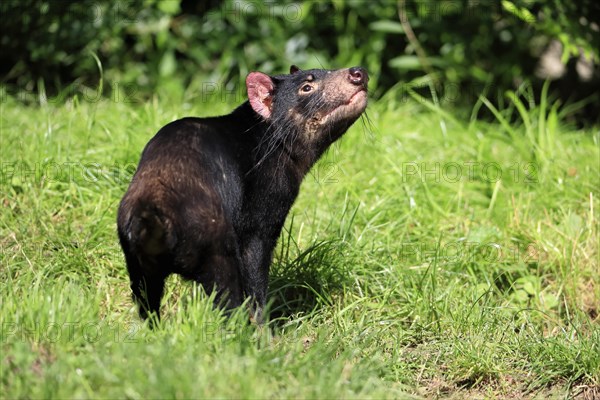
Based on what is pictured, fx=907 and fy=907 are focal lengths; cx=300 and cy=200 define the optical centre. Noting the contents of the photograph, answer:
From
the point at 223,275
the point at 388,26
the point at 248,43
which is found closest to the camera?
the point at 223,275

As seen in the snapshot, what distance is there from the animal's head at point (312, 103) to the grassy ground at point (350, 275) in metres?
0.76

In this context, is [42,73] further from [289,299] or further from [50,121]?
[289,299]

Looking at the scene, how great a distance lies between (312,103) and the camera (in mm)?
4266

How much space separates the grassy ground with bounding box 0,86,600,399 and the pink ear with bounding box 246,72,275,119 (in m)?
0.83

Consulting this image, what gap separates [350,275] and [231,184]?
120 centimetres

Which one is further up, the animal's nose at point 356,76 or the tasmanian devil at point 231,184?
the animal's nose at point 356,76

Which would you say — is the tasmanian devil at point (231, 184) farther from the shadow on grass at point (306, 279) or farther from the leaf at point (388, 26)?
the leaf at point (388, 26)

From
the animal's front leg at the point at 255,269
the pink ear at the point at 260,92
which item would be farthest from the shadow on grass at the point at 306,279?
the pink ear at the point at 260,92

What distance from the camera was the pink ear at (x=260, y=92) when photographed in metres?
4.25

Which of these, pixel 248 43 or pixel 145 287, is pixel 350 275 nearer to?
pixel 145 287

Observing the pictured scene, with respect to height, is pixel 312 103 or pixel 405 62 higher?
pixel 312 103

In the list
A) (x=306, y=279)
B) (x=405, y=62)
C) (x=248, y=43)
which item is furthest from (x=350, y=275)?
(x=248, y=43)

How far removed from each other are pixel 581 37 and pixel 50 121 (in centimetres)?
373

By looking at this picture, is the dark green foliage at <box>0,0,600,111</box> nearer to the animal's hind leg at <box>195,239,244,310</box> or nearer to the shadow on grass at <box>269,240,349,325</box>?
the shadow on grass at <box>269,240,349,325</box>
